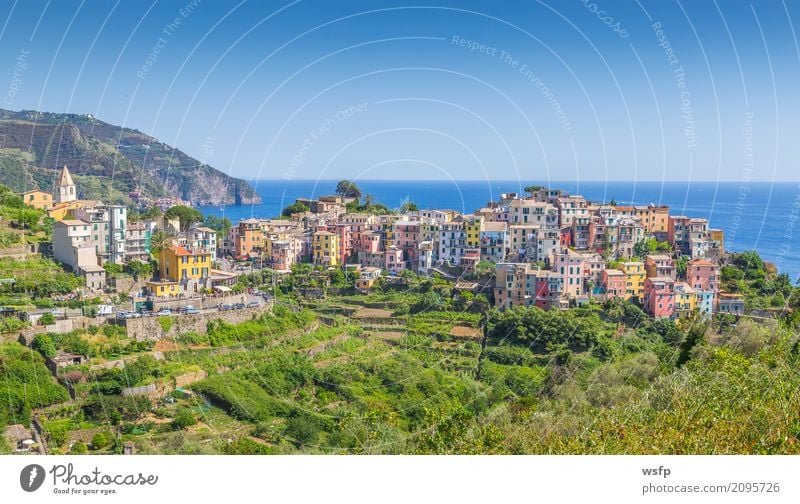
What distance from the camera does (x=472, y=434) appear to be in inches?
179

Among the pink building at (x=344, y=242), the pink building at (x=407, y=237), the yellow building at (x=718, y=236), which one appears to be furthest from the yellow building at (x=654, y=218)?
the pink building at (x=344, y=242)

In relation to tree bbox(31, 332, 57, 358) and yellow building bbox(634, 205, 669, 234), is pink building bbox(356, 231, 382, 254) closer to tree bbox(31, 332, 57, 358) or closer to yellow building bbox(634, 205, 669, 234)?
yellow building bbox(634, 205, 669, 234)

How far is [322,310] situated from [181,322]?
1.67 meters

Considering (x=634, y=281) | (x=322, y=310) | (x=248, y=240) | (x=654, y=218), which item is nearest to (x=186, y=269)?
(x=322, y=310)

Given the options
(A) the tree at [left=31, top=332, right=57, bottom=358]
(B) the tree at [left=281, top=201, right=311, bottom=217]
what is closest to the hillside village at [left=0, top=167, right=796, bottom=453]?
(A) the tree at [left=31, top=332, right=57, bottom=358]

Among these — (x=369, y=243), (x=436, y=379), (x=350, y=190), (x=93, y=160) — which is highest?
(x=93, y=160)

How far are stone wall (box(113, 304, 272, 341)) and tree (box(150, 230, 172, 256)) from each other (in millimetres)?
1355

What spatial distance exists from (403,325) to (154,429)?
3.25 meters

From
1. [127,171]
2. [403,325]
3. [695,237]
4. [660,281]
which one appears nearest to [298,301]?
[403,325]

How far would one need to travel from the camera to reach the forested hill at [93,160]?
13289 millimetres

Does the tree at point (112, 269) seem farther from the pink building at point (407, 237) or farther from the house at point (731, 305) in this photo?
the house at point (731, 305)

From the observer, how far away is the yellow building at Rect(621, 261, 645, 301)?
8664mm

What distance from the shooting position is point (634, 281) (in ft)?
28.6

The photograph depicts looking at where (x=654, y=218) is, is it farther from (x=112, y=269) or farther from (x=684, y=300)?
(x=112, y=269)
